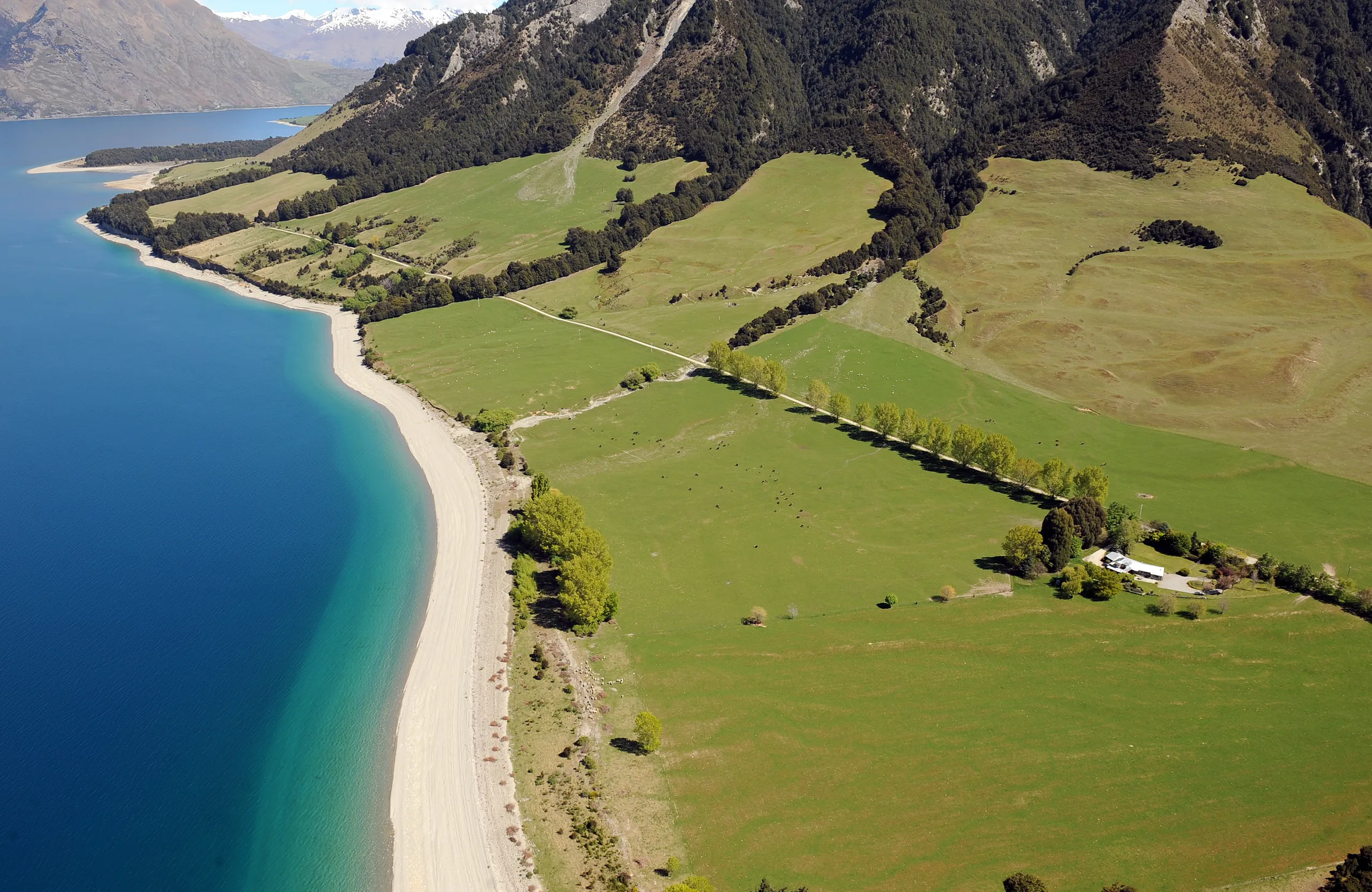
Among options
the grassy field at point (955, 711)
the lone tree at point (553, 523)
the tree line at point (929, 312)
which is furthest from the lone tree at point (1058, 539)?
the tree line at point (929, 312)

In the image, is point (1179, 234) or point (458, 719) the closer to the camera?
point (458, 719)

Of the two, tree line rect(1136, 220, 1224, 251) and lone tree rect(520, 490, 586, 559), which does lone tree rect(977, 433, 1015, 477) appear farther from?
tree line rect(1136, 220, 1224, 251)

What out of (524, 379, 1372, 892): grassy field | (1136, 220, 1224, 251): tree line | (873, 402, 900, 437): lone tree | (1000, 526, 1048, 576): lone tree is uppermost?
(1136, 220, 1224, 251): tree line

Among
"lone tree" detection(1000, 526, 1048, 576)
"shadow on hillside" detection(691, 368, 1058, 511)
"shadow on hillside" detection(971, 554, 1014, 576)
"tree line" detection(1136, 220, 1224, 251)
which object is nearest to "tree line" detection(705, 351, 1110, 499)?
"shadow on hillside" detection(691, 368, 1058, 511)

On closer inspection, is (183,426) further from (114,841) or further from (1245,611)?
(1245,611)

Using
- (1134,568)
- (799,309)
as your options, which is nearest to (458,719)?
(1134,568)

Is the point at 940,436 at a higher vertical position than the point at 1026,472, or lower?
higher

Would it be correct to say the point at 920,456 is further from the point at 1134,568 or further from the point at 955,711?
the point at 955,711
